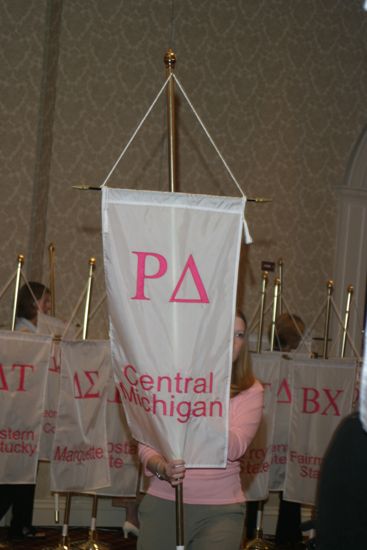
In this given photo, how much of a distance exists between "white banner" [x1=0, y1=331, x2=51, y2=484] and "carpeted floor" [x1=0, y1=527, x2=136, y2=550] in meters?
0.61

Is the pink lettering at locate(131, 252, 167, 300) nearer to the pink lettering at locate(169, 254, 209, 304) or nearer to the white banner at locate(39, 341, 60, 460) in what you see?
the pink lettering at locate(169, 254, 209, 304)

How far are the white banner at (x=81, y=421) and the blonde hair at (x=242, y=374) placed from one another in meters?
1.76


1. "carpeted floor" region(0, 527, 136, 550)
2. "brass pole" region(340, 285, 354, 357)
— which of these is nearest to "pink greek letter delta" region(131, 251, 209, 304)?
"brass pole" region(340, 285, 354, 357)

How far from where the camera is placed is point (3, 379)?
475 cm

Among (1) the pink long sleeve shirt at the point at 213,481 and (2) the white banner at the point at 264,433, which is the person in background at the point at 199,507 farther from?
(2) the white banner at the point at 264,433

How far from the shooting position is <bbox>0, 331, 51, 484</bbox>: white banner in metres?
4.76

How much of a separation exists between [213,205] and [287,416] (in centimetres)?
293

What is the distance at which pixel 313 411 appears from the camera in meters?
5.36

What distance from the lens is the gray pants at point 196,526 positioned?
2.96 meters

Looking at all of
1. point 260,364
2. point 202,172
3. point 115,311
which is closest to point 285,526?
point 260,364

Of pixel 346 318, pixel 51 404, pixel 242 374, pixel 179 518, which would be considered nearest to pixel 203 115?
pixel 346 318

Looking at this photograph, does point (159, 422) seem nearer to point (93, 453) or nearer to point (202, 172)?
point (93, 453)

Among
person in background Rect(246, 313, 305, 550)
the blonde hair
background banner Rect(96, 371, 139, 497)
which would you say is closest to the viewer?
the blonde hair

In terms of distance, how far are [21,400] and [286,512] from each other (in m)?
2.00
